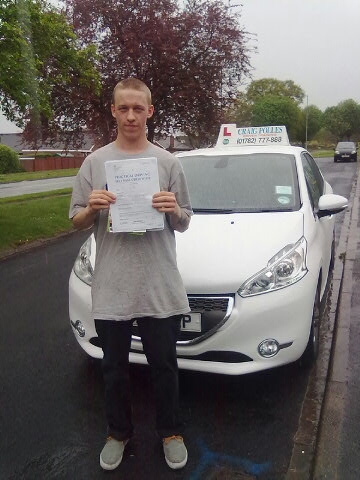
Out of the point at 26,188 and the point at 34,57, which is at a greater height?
the point at 34,57

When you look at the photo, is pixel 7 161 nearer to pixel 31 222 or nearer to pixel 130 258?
pixel 31 222

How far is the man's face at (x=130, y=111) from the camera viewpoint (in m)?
2.57

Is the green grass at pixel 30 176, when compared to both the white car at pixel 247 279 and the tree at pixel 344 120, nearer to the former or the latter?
the white car at pixel 247 279

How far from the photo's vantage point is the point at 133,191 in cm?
253

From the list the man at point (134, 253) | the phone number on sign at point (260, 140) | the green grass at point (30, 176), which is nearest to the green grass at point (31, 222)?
the phone number on sign at point (260, 140)

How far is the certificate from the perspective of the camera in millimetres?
2525

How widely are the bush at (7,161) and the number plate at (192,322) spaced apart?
39.9 metres

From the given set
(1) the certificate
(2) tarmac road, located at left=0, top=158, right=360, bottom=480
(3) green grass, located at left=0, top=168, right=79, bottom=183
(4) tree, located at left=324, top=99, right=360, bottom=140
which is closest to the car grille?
(2) tarmac road, located at left=0, top=158, right=360, bottom=480

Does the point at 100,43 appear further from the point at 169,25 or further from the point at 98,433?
the point at 98,433

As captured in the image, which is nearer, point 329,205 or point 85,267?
point 85,267

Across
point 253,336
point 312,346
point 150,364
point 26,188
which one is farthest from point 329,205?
point 26,188

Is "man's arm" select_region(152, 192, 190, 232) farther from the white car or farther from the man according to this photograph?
the white car

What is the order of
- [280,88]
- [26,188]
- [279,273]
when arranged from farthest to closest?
[280,88], [26,188], [279,273]

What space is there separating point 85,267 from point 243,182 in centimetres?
173
